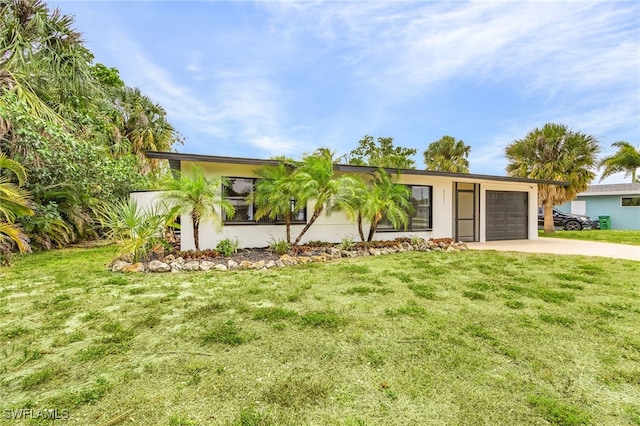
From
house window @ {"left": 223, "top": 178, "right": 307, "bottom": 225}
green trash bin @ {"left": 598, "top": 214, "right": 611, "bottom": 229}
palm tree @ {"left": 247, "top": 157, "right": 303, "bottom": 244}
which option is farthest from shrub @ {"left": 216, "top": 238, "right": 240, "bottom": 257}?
green trash bin @ {"left": 598, "top": 214, "right": 611, "bottom": 229}

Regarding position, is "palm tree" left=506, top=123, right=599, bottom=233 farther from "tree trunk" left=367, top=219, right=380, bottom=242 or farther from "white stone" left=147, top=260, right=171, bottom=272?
"white stone" left=147, top=260, right=171, bottom=272

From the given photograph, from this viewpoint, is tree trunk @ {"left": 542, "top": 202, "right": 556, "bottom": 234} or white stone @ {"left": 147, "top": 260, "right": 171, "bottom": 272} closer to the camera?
white stone @ {"left": 147, "top": 260, "right": 171, "bottom": 272}

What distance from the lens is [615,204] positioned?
71.8 ft

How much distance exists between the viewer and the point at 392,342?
310 cm

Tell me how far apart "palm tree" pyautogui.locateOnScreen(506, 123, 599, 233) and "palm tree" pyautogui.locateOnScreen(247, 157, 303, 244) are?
13.7 metres

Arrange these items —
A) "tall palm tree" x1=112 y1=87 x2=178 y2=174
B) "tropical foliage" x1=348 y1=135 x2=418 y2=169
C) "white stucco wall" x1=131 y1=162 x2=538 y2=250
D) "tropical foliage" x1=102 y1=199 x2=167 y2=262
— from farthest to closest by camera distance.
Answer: "tropical foliage" x1=348 y1=135 x2=418 y2=169, "tall palm tree" x1=112 y1=87 x2=178 y2=174, "white stucco wall" x1=131 y1=162 x2=538 y2=250, "tropical foliage" x1=102 y1=199 x2=167 y2=262

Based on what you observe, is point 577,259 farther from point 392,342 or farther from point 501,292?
point 392,342

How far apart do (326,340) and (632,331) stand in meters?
3.30

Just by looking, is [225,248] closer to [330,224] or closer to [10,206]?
[330,224]

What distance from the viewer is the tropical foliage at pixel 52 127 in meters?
8.11

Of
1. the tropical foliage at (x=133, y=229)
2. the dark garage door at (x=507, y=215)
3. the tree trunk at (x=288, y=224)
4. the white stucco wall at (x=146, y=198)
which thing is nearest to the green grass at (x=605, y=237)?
the dark garage door at (x=507, y=215)

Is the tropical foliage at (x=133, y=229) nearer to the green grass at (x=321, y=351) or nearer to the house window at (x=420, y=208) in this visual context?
the green grass at (x=321, y=351)

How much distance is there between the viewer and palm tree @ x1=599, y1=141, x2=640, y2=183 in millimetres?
21531

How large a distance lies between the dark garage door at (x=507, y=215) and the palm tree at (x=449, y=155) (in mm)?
10596
